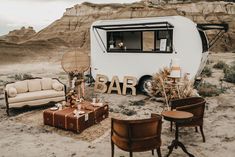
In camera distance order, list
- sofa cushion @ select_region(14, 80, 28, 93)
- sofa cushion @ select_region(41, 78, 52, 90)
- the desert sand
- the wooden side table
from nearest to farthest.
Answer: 1. the wooden side table
2. the desert sand
3. sofa cushion @ select_region(14, 80, 28, 93)
4. sofa cushion @ select_region(41, 78, 52, 90)

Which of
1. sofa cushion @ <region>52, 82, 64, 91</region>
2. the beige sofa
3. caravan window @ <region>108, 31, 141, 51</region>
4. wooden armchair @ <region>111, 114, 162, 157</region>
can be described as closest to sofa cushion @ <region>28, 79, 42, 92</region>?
the beige sofa

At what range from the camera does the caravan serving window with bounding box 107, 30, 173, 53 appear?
10655 millimetres

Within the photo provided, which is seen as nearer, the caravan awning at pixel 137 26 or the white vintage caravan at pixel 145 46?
the white vintage caravan at pixel 145 46

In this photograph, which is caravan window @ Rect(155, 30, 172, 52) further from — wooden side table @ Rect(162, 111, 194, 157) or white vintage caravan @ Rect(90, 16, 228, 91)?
wooden side table @ Rect(162, 111, 194, 157)

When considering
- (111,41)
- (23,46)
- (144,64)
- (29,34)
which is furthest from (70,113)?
(29,34)

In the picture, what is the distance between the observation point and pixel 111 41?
11977mm

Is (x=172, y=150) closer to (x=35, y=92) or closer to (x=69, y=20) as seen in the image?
(x=35, y=92)

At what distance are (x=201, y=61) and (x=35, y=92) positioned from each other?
594 centimetres

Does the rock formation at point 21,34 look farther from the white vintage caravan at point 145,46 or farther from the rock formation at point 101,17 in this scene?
the white vintage caravan at point 145,46

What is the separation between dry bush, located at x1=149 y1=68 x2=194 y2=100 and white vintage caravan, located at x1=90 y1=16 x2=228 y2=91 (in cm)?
50

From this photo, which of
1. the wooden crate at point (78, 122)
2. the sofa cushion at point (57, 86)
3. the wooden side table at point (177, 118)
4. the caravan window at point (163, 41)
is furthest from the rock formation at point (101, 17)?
the wooden side table at point (177, 118)

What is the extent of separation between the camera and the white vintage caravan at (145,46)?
10203 mm

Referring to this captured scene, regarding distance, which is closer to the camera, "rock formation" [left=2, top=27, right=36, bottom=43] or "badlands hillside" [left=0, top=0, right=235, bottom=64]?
"badlands hillside" [left=0, top=0, right=235, bottom=64]

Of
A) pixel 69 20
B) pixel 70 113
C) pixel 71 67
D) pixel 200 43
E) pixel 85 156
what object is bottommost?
pixel 85 156
